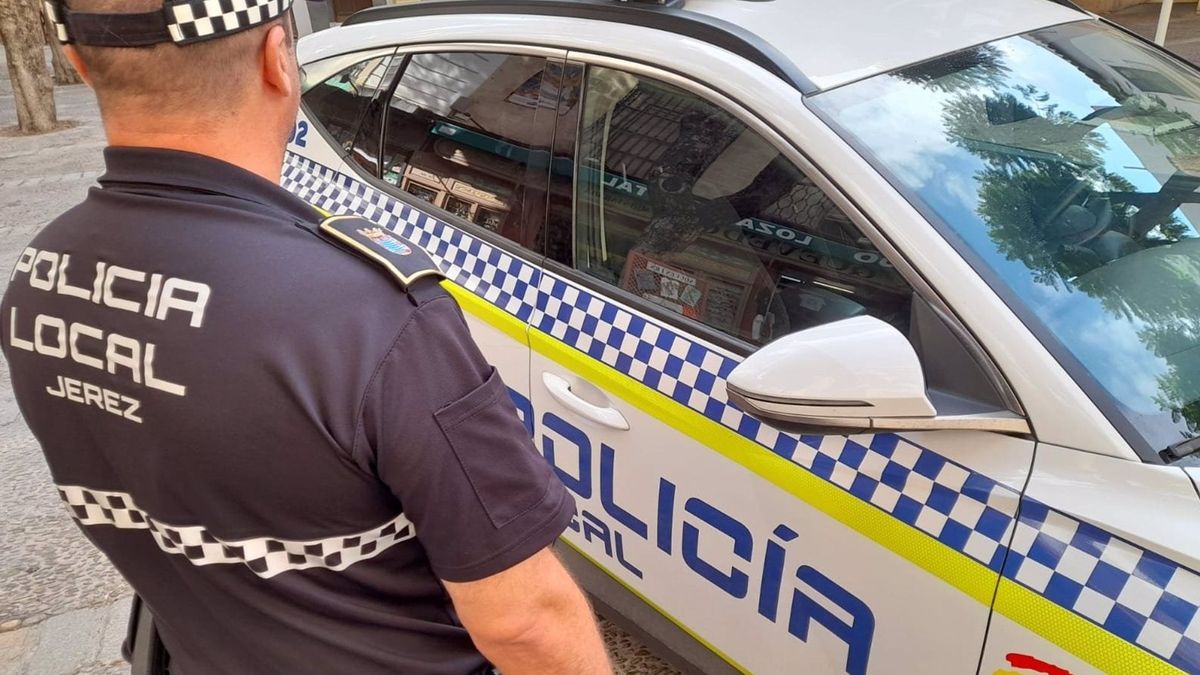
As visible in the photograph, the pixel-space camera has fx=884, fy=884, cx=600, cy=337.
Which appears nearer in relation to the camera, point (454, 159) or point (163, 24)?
point (163, 24)

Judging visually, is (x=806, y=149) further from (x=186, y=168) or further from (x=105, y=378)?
(x=105, y=378)

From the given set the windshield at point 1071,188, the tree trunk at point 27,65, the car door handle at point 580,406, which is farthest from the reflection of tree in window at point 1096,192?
the tree trunk at point 27,65

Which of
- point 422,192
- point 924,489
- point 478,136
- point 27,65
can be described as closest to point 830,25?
point 478,136

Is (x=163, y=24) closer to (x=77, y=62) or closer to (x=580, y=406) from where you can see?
(x=77, y=62)

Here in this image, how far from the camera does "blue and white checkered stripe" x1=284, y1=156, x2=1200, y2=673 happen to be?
1150mm

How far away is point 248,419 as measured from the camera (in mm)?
851

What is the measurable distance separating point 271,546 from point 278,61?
1.71 ft

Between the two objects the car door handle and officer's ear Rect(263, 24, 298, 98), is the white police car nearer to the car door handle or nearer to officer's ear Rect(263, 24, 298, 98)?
the car door handle

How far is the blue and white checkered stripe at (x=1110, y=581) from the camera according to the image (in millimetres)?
1123

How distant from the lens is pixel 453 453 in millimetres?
888

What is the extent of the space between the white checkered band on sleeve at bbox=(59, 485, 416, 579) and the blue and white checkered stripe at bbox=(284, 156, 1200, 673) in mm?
784

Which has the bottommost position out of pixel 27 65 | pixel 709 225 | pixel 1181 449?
pixel 27 65

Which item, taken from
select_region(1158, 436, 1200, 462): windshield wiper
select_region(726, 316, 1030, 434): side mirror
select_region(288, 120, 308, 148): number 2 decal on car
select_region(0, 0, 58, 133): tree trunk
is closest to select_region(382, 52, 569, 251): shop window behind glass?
select_region(288, 120, 308, 148): number 2 decal on car

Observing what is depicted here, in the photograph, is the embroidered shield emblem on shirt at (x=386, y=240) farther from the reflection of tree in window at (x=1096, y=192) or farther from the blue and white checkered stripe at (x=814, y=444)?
the reflection of tree in window at (x=1096, y=192)
